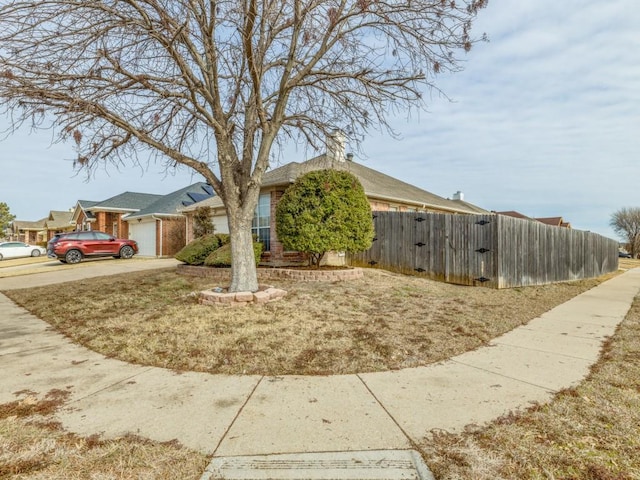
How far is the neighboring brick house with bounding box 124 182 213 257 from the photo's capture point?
829 inches

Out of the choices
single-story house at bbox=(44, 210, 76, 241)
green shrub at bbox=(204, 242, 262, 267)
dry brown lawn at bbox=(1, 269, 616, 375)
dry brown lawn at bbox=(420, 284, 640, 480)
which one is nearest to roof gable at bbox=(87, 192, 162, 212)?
single-story house at bbox=(44, 210, 76, 241)

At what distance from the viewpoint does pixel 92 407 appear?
2.95 meters

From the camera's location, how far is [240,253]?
6.88 m

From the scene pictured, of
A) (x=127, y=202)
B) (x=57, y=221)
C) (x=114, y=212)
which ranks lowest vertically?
(x=57, y=221)

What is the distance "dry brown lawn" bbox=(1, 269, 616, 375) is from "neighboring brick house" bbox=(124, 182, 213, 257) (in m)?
12.2

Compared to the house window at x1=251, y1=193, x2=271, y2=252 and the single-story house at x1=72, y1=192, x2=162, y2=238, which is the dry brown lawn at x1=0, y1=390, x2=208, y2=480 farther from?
the single-story house at x1=72, y1=192, x2=162, y2=238

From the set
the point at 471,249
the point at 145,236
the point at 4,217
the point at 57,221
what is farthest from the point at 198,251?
the point at 4,217

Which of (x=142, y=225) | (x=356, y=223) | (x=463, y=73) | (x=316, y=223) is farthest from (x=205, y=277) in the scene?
(x=142, y=225)

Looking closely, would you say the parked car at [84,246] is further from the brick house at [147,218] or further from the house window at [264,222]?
the house window at [264,222]

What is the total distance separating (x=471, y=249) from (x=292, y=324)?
23.7ft

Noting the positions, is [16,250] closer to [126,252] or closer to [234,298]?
[126,252]

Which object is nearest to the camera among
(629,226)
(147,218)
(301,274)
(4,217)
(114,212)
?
(301,274)

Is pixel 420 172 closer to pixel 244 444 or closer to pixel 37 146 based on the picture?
pixel 37 146

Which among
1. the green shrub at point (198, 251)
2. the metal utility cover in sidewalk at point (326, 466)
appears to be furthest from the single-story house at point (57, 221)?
the metal utility cover in sidewalk at point (326, 466)
